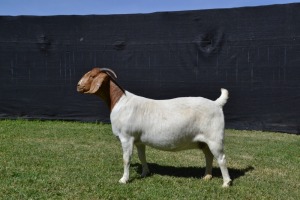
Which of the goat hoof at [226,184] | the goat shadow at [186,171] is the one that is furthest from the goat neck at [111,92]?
the goat hoof at [226,184]

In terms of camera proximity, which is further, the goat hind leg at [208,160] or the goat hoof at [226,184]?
the goat hind leg at [208,160]

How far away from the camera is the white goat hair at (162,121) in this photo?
5461 millimetres

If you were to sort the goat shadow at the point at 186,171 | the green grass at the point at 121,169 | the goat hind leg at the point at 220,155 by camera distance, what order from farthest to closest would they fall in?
the goat shadow at the point at 186,171 < the goat hind leg at the point at 220,155 < the green grass at the point at 121,169

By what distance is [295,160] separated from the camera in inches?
284

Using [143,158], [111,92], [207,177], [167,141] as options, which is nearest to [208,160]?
[207,177]

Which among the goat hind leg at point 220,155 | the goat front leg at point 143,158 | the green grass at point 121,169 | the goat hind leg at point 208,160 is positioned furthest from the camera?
the goat front leg at point 143,158

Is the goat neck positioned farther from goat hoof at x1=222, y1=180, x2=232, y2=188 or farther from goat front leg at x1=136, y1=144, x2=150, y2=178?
goat hoof at x1=222, y1=180, x2=232, y2=188

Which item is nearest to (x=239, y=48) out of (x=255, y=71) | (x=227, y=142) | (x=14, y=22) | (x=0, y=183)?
(x=255, y=71)

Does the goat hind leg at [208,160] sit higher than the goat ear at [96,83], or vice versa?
the goat ear at [96,83]

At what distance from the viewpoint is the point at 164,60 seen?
34.8 feet

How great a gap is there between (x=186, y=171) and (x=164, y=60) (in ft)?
15.2

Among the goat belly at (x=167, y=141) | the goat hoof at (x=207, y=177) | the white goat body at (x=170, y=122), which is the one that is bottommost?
the goat hoof at (x=207, y=177)

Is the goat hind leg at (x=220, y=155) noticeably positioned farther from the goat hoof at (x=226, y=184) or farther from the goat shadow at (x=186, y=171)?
the goat shadow at (x=186, y=171)

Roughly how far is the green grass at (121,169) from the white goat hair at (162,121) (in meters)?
0.37
